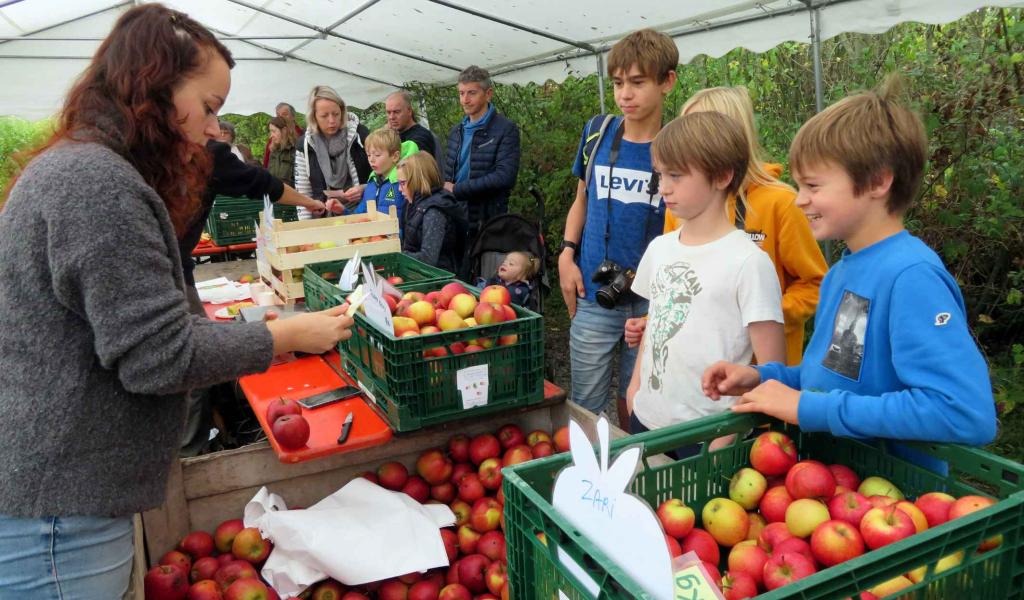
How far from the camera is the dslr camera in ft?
9.85

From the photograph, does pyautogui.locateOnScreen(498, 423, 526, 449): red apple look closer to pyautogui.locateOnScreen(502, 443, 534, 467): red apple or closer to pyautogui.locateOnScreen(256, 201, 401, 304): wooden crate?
pyautogui.locateOnScreen(502, 443, 534, 467): red apple

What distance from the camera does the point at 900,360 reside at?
1.36m

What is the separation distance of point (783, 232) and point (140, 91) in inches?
68.5

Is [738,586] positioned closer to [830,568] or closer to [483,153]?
[830,568]

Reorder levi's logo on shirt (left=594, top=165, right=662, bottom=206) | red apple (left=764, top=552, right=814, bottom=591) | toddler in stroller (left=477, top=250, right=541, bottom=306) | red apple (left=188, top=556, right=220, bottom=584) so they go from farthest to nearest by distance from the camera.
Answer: toddler in stroller (left=477, top=250, right=541, bottom=306) < levi's logo on shirt (left=594, top=165, right=662, bottom=206) < red apple (left=188, top=556, right=220, bottom=584) < red apple (left=764, top=552, right=814, bottom=591)

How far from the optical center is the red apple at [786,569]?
4.06ft

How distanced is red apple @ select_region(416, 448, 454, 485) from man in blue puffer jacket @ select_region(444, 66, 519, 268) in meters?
2.86

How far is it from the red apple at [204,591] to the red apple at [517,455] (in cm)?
94

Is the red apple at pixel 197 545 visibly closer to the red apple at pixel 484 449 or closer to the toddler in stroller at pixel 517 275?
the red apple at pixel 484 449

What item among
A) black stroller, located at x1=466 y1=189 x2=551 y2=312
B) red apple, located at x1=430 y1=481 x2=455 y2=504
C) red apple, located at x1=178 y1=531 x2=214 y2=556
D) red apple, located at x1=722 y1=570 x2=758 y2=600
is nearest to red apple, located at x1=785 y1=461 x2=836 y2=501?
red apple, located at x1=722 y1=570 x2=758 y2=600

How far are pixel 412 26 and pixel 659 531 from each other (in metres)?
6.60

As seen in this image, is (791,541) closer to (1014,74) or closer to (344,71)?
(1014,74)

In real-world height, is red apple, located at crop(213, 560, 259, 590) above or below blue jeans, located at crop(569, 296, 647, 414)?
below

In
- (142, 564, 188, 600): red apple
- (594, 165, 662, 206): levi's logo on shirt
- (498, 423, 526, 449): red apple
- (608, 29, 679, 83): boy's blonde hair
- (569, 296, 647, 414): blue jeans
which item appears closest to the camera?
(142, 564, 188, 600): red apple
